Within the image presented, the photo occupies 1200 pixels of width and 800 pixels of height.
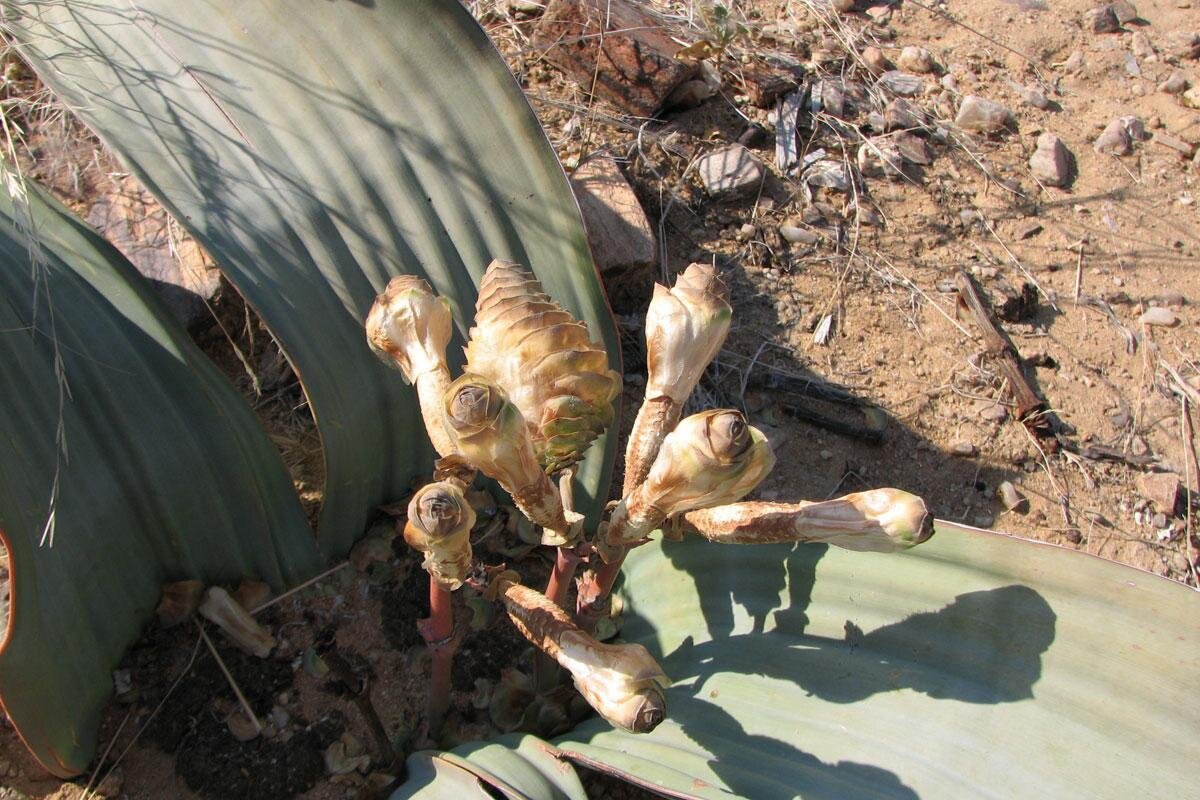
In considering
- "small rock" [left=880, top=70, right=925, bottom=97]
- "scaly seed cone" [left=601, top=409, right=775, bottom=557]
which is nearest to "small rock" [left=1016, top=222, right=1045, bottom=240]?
"small rock" [left=880, top=70, right=925, bottom=97]

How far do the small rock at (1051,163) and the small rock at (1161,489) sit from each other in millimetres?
615

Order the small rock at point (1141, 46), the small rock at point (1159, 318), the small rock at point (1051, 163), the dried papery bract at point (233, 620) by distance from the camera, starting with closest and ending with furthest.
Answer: the dried papery bract at point (233, 620), the small rock at point (1159, 318), the small rock at point (1051, 163), the small rock at point (1141, 46)

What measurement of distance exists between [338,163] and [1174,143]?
1.64 m

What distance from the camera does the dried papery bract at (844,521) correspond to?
746 mm

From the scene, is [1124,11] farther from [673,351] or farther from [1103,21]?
[673,351]

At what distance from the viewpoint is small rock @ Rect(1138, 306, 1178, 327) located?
1.69 meters

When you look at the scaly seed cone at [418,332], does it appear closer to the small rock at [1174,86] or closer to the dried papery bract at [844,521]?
the dried papery bract at [844,521]

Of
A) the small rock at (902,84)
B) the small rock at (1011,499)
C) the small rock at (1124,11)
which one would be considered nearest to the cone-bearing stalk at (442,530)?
the small rock at (1011,499)

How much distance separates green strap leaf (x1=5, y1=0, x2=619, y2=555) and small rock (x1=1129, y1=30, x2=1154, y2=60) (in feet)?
5.07

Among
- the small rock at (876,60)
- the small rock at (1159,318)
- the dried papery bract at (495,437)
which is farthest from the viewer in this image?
the small rock at (876,60)

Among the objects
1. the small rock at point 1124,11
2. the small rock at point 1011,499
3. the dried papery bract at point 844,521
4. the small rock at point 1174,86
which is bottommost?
the small rock at point 1011,499

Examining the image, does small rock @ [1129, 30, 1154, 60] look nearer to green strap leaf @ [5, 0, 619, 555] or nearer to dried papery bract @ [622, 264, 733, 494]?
green strap leaf @ [5, 0, 619, 555]

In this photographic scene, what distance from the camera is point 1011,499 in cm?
146

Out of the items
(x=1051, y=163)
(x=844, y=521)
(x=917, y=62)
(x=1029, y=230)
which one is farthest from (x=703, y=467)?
(x=917, y=62)
